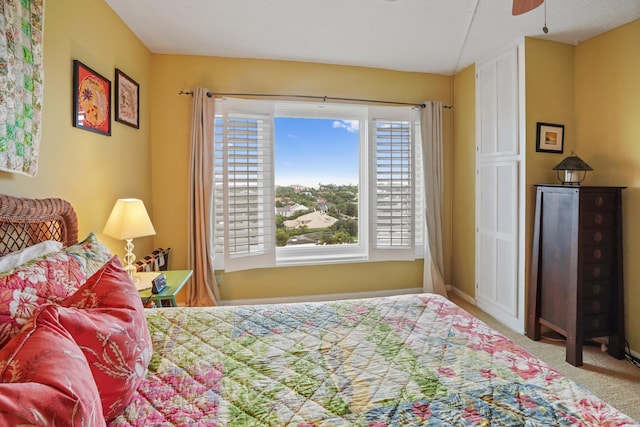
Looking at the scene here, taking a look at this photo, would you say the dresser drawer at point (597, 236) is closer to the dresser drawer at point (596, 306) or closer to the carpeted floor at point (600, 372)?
the dresser drawer at point (596, 306)

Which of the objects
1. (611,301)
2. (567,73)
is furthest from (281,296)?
(567,73)

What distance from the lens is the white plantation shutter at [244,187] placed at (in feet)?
10.5

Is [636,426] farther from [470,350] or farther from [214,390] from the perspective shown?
[214,390]

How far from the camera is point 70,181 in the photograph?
6.46 ft

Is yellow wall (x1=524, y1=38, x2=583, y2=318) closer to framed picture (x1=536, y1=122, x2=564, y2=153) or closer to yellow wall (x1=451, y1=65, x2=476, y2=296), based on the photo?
framed picture (x1=536, y1=122, x2=564, y2=153)

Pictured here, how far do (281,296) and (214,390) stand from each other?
2494mm

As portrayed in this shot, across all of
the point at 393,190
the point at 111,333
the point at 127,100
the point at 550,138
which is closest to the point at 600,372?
the point at 550,138

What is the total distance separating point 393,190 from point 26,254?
120 inches

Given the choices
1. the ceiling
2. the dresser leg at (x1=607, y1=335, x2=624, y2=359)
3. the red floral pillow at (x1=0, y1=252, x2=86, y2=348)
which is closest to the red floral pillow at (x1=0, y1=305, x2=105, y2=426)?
the red floral pillow at (x1=0, y1=252, x2=86, y2=348)

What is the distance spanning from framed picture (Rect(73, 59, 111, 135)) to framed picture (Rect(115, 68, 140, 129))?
0.47 ft

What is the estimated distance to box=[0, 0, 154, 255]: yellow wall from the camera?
5.82 feet

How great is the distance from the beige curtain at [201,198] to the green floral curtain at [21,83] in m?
1.60

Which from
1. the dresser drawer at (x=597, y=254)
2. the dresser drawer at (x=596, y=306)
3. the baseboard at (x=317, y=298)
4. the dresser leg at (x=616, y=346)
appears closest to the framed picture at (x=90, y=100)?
the baseboard at (x=317, y=298)

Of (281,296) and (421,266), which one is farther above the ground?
(421,266)
